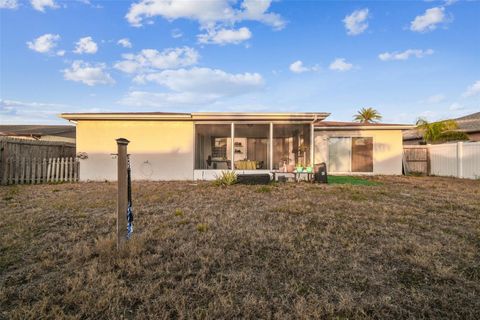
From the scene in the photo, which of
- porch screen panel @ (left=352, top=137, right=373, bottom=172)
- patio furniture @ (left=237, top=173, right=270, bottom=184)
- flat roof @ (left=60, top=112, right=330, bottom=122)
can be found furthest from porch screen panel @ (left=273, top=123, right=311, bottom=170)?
porch screen panel @ (left=352, top=137, right=373, bottom=172)

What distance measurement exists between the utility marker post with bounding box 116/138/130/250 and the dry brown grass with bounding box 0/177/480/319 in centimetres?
21

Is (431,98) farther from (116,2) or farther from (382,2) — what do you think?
(116,2)

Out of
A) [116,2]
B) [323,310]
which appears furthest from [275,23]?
[323,310]

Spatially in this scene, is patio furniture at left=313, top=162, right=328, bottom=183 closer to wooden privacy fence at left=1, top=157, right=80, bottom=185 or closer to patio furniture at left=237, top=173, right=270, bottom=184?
patio furniture at left=237, top=173, right=270, bottom=184

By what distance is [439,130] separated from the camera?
15.3 metres

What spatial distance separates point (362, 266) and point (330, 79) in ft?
49.8

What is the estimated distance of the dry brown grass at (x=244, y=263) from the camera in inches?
88.6

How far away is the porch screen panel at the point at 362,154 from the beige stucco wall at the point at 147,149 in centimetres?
873

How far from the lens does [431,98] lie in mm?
17906

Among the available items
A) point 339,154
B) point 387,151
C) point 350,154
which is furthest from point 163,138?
point 387,151

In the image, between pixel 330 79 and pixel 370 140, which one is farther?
pixel 330 79

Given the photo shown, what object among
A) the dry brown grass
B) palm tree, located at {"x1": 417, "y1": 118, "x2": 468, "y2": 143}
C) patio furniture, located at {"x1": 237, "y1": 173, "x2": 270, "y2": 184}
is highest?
palm tree, located at {"x1": 417, "y1": 118, "x2": 468, "y2": 143}

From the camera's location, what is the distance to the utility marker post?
11.0 ft

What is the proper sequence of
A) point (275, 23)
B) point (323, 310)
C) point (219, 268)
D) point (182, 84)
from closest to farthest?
point (323, 310) → point (219, 268) → point (275, 23) → point (182, 84)
